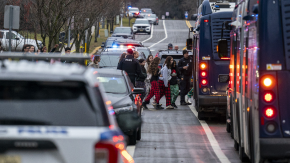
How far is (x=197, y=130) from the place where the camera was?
12984 mm

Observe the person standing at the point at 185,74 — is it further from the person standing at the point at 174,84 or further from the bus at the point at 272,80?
the bus at the point at 272,80

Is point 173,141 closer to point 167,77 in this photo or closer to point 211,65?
point 211,65

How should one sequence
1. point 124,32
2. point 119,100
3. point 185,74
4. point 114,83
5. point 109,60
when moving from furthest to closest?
point 124,32 < point 109,60 < point 185,74 < point 114,83 < point 119,100

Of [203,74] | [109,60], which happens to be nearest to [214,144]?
[203,74]

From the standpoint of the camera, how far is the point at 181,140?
11.4 metres

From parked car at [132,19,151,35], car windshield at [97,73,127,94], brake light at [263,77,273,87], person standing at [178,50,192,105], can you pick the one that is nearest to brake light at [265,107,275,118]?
brake light at [263,77,273,87]

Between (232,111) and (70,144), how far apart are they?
263 inches

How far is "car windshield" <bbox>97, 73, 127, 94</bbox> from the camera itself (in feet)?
37.2

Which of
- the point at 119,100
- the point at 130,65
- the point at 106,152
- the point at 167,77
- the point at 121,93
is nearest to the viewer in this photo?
the point at 106,152

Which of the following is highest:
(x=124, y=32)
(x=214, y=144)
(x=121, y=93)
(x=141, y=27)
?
(x=141, y=27)

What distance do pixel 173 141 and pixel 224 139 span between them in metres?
1.18

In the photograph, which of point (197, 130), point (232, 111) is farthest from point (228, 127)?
point (232, 111)

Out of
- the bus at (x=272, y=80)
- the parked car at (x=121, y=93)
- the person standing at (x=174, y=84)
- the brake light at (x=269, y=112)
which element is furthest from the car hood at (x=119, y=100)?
the person standing at (x=174, y=84)

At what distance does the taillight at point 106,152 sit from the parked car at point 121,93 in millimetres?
6249
